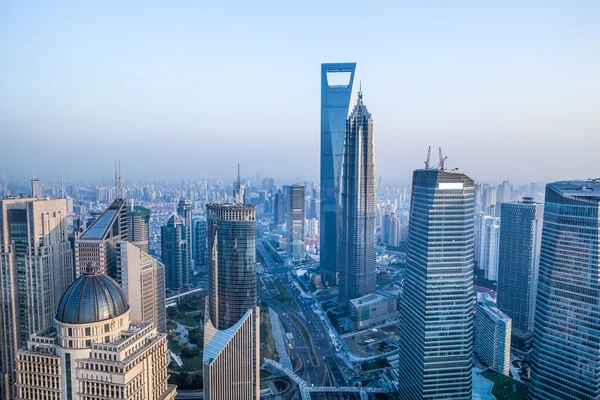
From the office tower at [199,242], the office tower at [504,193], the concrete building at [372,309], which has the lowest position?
the concrete building at [372,309]

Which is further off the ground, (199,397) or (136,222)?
(136,222)

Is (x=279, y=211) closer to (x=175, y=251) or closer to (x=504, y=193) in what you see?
(x=175, y=251)

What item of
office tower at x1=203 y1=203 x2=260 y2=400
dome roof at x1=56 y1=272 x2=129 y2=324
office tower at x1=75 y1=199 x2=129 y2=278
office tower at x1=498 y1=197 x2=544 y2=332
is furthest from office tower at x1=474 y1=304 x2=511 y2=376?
dome roof at x1=56 y1=272 x2=129 y2=324

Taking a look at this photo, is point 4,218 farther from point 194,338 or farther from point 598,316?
point 598,316

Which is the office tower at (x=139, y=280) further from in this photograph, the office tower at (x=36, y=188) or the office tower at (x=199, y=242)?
the office tower at (x=199, y=242)

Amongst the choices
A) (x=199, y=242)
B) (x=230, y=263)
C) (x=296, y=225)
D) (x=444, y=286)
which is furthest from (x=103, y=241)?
(x=296, y=225)

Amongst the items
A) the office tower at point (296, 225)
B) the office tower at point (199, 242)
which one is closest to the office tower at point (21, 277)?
the office tower at point (199, 242)

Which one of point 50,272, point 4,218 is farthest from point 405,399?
point 4,218
